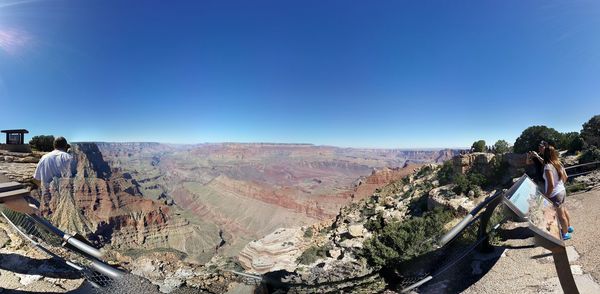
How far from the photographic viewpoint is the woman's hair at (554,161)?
4.12m

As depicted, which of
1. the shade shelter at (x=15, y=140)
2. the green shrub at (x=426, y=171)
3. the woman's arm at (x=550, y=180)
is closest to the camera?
the woman's arm at (x=550, y=180)

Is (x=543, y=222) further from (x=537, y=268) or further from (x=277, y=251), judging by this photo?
(x=277, y=251)

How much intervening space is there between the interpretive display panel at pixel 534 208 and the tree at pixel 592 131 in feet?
85.3

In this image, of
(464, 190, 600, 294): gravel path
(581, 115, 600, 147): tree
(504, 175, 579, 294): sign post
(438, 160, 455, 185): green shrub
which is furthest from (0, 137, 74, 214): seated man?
(438, 160, 455, 185): green shrub

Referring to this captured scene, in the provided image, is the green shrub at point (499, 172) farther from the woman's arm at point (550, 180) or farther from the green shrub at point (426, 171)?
the woman's arm at point (550, 180)

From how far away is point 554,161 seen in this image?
4.15 m

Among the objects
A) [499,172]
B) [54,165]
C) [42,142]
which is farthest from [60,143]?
[499,172]

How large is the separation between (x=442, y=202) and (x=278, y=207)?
378 ft

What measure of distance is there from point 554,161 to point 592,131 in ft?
92.7

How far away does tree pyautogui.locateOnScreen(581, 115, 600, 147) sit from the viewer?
20778 millimetres

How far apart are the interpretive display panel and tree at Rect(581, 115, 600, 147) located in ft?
85.3

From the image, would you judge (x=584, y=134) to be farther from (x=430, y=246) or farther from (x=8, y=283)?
(x=8, y=283)

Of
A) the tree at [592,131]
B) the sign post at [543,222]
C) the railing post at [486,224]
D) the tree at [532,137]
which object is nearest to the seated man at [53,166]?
the sign post at [543,222]

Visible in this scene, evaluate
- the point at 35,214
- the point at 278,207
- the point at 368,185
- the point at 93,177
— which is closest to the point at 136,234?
the point at 93,177
